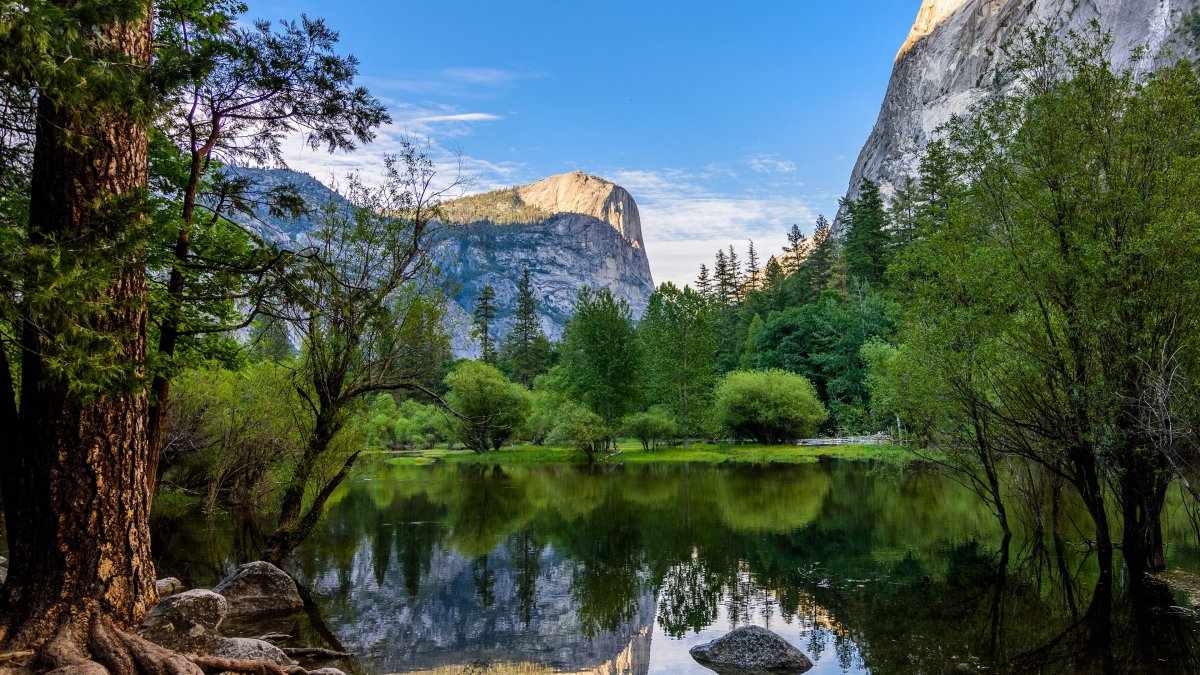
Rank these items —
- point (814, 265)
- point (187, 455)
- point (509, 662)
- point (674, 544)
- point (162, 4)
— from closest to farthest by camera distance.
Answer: point (162, 4) → point (509, 662) → point (674, 544) → point (187, 455) → point (814, 265)

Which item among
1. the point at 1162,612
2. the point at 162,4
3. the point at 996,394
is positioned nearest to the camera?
the point at 162,4

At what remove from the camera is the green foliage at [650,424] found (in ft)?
199

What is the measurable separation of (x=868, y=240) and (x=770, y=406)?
3160cm

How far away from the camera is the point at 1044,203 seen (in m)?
15.8

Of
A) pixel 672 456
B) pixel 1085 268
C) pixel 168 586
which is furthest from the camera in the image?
pixel 672 456

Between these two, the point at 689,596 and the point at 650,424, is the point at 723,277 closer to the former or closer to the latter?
the point at 650,424

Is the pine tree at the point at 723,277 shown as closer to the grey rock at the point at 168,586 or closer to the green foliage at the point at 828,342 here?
the green foliage at the point at 828,342

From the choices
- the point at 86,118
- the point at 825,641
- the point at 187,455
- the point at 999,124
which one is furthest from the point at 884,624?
the point at 187,455

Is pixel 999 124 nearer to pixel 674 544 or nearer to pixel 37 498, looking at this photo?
pixel 674 544

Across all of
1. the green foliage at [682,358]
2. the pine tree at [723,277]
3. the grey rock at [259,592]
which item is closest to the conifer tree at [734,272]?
the pine tree at [723,277]

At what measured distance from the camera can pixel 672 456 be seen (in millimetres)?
56500

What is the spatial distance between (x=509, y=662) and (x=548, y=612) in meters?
3.15

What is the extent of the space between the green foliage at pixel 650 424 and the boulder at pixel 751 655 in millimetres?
48451

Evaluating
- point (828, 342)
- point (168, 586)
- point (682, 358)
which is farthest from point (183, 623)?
point (828, 342)
